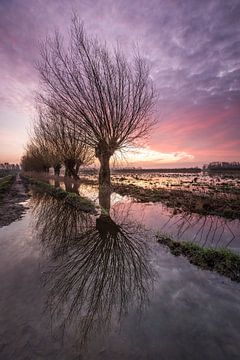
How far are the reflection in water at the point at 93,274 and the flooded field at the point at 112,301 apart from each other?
16 mm

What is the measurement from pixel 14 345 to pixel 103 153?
48.8 ft

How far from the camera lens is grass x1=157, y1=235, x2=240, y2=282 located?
179 inches

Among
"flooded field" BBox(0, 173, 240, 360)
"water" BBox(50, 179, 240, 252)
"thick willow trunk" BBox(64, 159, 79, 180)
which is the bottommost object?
"water" BBox(50, 179, 240, 252)

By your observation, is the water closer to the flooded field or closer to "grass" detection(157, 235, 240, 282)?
the flooded field

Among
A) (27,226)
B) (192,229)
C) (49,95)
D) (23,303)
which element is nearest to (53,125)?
(49,95)

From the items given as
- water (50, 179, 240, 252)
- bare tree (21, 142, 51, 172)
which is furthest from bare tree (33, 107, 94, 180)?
water (50, 179, 240, 252)

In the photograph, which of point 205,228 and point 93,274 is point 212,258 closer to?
point 93,274

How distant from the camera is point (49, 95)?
1552cm

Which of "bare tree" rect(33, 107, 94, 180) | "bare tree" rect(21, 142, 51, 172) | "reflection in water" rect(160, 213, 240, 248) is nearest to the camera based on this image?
"reflection in water" rect(160, 213, 240, 248)

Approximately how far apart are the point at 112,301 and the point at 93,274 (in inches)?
40.3

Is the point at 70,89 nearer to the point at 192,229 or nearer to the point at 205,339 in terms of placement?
the point at 192,229

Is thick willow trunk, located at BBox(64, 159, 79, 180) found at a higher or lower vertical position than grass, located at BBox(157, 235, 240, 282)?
higher

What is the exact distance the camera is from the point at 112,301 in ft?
11.6

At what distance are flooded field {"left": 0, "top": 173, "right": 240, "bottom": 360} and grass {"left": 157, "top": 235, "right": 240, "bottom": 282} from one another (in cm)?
22
